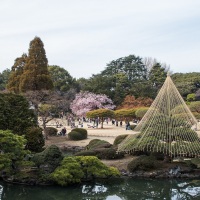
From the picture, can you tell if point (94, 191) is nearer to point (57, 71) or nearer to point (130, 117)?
point (130, 117)

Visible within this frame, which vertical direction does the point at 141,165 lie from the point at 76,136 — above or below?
below

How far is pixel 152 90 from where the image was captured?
54250mm

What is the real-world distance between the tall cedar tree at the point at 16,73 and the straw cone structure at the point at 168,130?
22.9 m

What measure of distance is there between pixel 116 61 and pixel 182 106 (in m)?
59.2

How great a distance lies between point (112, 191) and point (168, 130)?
5.13 meters

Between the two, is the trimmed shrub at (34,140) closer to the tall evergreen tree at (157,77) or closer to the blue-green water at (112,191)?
the blue-green water at (112,191)

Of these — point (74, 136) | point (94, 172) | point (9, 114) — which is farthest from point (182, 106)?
point (74, 136)

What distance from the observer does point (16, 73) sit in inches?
1581

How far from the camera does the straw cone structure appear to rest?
18.1 m

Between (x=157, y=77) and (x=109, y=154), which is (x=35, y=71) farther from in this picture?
(x=157, y=77)

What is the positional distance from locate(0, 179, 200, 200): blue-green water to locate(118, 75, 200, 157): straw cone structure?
1964 mm

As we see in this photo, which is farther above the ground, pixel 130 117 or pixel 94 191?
pixel 130 117

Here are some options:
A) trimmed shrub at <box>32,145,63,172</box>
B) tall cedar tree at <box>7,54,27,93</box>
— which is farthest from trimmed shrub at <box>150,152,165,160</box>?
tall cedar tree at <box>7,54,27,93</box>

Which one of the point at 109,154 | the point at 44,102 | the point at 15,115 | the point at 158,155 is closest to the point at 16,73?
the point at 44,102
